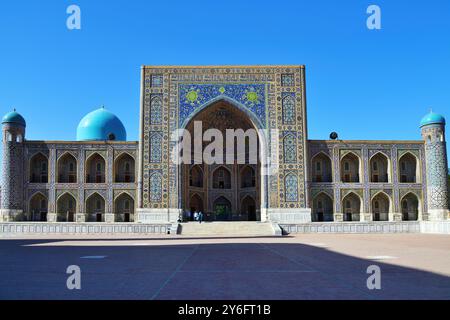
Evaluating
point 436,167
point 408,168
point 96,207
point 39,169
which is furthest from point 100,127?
point 436,167

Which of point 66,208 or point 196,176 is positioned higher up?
point 196,176

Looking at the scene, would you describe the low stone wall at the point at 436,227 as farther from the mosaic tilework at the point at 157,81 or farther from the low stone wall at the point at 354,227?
the mosaic tilework at the point at 157,81

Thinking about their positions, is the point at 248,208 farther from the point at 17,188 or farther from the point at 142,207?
the point at 17,188

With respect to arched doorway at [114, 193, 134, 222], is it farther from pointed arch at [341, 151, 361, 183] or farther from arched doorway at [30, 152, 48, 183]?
pointed arch at [341, 151, 361, 183]

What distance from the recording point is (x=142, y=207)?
1112 inches

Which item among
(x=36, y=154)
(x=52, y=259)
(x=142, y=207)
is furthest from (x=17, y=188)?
(x=52, y=259)

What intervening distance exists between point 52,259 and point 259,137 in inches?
801

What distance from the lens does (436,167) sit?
30.4 metres

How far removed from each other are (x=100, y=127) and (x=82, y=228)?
14.4m

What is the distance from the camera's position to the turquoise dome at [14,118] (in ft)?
98.5

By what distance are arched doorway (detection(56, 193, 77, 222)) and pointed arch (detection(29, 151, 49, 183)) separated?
1771 mm

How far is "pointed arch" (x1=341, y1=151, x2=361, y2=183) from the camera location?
31.9m

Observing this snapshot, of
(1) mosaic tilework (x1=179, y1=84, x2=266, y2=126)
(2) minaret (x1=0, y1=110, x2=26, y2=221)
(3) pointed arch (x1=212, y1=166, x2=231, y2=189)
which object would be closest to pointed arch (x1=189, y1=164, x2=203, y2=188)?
(3) pointed arch (x1=212, y1=166, x2=231, y2=189)

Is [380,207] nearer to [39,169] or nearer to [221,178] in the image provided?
[221,178]
